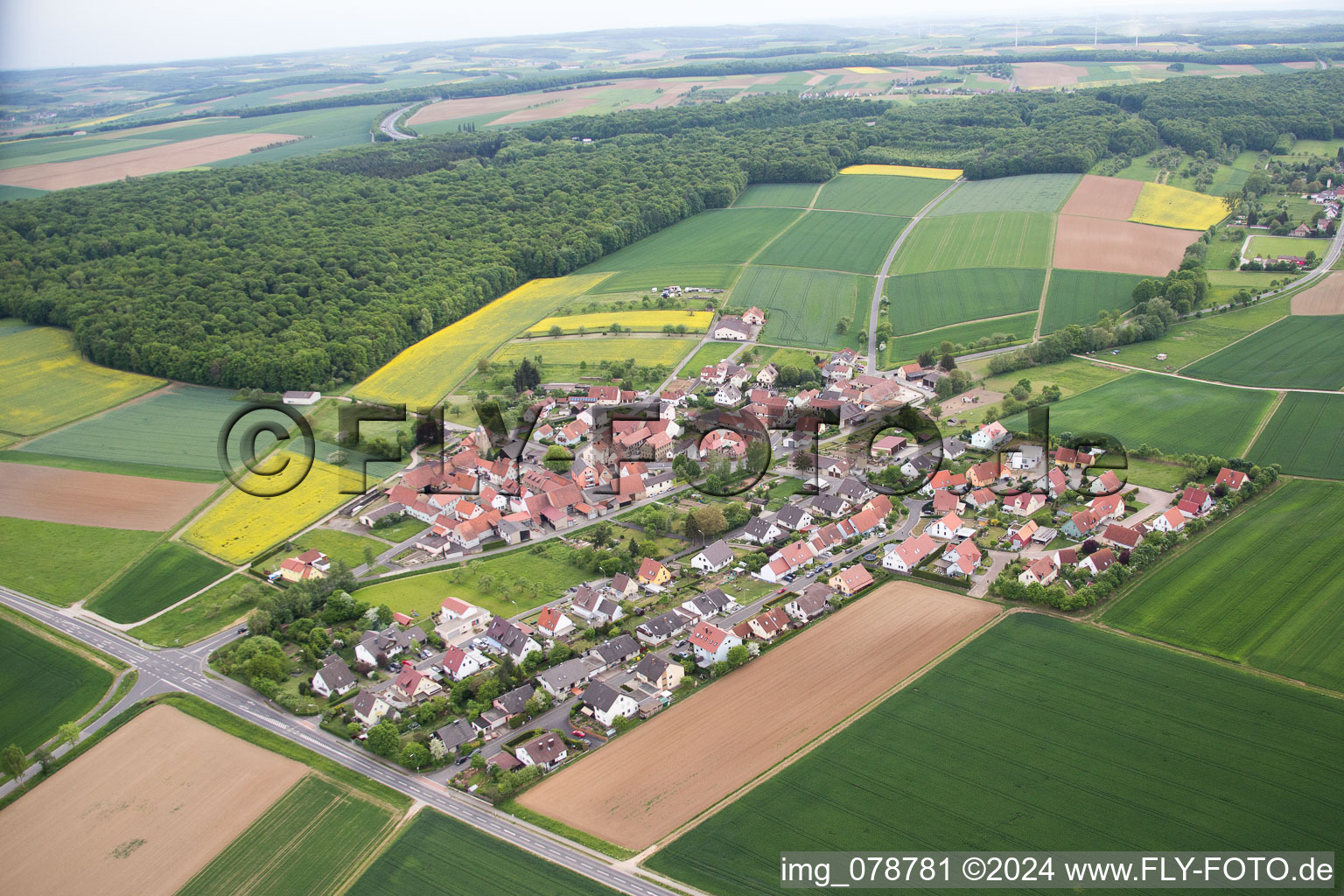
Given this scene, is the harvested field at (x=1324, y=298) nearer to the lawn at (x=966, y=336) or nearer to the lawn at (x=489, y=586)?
the lawn at (x=966, y=336)

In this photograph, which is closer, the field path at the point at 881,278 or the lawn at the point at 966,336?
the field path at the point at 881,278

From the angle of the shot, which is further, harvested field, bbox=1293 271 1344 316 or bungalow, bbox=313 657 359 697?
harvested field, bbox=1293 271 1344 316

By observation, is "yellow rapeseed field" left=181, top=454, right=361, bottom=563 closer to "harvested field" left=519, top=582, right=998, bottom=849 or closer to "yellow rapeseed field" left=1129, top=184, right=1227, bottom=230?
"harvested field" left=519, top=582, right=998, bottom=849

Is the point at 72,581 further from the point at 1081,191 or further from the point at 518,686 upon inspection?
the point at 1081,191

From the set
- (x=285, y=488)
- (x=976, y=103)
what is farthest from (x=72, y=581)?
(x=976, y=103)

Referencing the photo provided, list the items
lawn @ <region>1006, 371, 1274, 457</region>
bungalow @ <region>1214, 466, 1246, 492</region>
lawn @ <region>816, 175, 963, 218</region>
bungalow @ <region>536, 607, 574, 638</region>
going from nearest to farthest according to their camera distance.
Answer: bungalow @ <region>536, 607, 574, 638</region>
bungalow @ <region>1214, 466, 1246, 492</region>
lawn @ <region>1006, 371, 1274, 457</region>
lawn @ <region>816, 175, 963, 218</region>

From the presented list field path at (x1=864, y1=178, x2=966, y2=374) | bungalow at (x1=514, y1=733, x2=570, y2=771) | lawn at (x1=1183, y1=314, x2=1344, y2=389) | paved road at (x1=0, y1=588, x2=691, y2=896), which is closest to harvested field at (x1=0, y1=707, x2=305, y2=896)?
paved road at (x1=0, y1=588, x2=691, y2=896)

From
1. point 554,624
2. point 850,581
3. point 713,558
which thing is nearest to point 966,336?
point 850,581

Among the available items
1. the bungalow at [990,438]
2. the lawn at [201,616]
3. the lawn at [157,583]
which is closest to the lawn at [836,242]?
the bungalow at [990,438]
